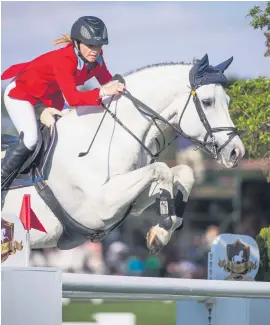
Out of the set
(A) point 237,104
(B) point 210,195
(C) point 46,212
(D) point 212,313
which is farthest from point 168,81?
(B) point 210,195

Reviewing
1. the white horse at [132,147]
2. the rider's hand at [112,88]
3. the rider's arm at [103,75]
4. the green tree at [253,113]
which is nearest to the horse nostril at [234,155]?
the white horse at [132,147]

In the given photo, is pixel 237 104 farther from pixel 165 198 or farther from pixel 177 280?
pixel 177 280

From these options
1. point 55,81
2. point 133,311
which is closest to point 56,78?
point 55,81

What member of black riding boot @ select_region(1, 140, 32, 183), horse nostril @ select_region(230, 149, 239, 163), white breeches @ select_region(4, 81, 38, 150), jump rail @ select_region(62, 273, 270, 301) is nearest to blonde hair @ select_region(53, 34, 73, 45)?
white breeches @ select_region(4, 81, 38, 150)

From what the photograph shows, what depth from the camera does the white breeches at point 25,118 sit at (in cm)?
405

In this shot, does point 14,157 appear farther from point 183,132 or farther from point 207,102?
point 207,102

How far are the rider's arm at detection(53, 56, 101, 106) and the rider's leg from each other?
0.75 ft

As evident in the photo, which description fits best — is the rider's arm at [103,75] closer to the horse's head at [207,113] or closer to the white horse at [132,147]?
the white horse at [132,147]

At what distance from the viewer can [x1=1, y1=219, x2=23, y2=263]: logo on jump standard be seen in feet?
11.0

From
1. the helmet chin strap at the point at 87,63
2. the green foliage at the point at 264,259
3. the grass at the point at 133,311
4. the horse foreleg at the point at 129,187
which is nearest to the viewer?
the horse foreleg at the point at 129,187

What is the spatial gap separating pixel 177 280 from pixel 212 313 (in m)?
0.68

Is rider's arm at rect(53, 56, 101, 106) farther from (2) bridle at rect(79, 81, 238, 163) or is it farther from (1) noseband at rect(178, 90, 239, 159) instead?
(1) noseband at rect(178, 90, 239, 159)

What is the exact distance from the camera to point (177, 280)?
11.5ft

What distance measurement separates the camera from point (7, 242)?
3.49 m
